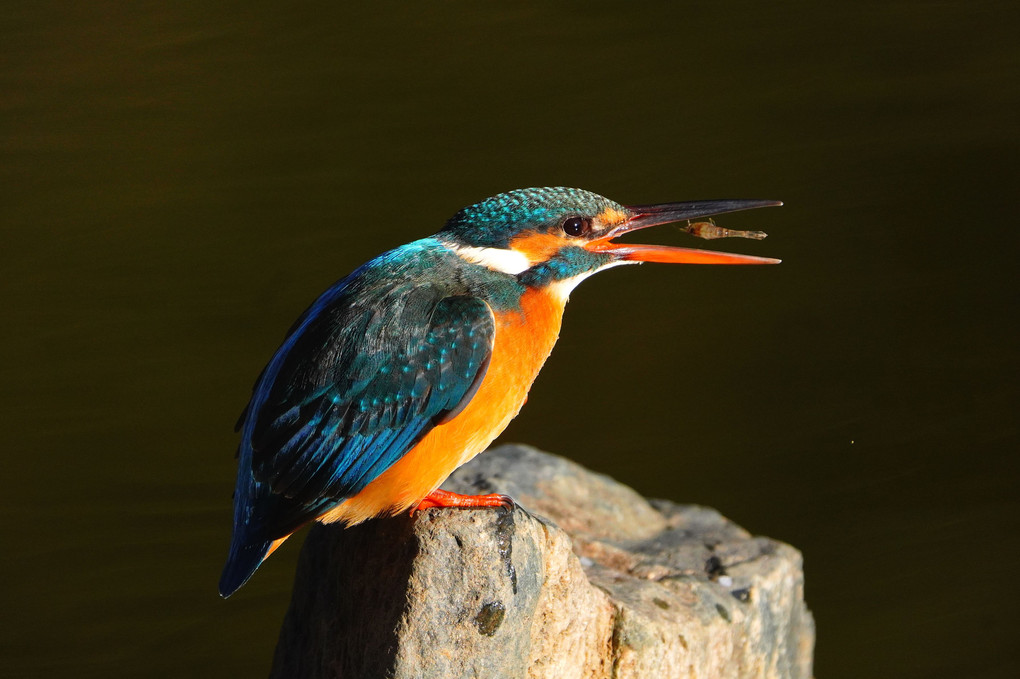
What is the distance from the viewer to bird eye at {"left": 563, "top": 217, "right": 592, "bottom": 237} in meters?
2.68

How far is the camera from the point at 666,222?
2.82 meters

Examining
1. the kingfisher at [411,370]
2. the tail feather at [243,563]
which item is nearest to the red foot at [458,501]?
the kingfisher at [411,370]

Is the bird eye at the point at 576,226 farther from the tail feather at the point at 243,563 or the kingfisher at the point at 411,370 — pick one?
the tail feather at the point at 243,563

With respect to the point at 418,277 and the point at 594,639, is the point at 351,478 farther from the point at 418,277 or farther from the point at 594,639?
the point at 594,639

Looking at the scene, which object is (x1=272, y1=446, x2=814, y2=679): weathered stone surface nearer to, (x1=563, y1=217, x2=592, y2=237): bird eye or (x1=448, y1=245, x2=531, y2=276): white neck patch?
(x1=448, y1=245, x2=531, y2=276): white neck patch

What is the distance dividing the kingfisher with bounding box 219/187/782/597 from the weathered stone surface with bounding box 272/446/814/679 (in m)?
0.13

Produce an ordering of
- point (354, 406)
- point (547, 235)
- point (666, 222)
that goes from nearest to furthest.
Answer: point (354, 406) < point (547, 235) < point (666, 222)

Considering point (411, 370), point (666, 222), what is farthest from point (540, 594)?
point (666, 222)

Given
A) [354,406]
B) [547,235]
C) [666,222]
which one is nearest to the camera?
[354,406]

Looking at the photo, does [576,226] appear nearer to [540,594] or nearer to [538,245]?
[538,245]

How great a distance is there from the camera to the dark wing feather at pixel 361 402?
250 centimetres

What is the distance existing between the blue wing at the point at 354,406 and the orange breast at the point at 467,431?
0.14 ft

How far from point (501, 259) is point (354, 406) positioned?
0.51 meters

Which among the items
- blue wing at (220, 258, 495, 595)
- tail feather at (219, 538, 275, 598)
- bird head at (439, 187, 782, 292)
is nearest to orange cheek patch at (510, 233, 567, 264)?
bird head at (439, 187, 782, 292)
